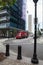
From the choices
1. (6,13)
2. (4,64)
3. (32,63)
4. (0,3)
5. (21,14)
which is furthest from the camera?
(21,14)

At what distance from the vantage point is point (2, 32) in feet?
264

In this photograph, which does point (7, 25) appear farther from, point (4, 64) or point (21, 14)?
point (4, 64)

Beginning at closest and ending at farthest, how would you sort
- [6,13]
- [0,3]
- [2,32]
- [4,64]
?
1. [4,64]
2. [0,3]
3. [6,13]
4. [2,32]

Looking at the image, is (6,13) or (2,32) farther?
(2,32)

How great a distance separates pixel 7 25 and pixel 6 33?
15.2ft

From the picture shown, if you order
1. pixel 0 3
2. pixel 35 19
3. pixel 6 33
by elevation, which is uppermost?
pixel 0 3

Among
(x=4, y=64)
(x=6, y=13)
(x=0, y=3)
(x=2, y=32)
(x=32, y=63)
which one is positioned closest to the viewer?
(x=4, y=64)

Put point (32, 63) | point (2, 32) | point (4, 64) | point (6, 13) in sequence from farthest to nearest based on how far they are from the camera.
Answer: point (2, 32) < point (6, 13) < point (32, 63) < point (4, 64)

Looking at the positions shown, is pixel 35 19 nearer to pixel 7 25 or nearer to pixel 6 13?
pixel 6 13

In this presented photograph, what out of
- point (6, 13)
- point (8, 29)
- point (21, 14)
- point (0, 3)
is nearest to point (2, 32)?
point (8, 29)

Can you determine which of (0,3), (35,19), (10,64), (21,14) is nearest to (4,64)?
(10,64)

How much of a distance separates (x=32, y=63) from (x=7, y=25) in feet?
231

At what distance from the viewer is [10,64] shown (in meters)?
10.5

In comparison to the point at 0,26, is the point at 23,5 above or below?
above
